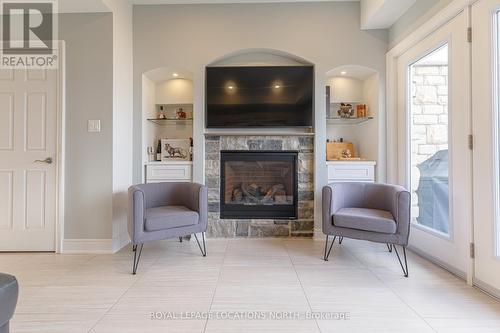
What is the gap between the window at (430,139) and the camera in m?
2.46

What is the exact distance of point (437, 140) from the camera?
257 centimetres

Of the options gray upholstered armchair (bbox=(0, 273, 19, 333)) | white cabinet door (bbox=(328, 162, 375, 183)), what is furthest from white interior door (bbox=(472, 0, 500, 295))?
gray upholstered armchair (bbox=(0, 273, 19, 333))

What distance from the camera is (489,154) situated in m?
1.93

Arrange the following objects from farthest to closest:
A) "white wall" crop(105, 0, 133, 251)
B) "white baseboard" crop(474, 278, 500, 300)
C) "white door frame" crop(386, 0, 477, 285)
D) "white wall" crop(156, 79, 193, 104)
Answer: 1. "white wall" crop(156, 79, 193, 104)
2. "white wall" crop(105, 0, 133, 251)
3. "white door frame" crop(386, 0, 477, 285)
4. "white baseboard" crop(474, 278, 500, 300)

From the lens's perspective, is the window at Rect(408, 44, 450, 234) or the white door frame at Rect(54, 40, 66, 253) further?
the white door frame at Rect(54, 40, 66, 253)

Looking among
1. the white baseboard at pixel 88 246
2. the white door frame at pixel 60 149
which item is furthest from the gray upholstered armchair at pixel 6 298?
the white door frame at pixel 60 149

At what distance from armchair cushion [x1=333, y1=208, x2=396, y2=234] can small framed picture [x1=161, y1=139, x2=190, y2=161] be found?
1.99 metres

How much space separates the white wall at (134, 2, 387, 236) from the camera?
10.8ft

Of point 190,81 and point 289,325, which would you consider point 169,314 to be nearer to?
point 289,325

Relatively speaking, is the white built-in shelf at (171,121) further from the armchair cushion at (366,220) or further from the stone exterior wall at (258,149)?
the armchair cushion at (366,220)

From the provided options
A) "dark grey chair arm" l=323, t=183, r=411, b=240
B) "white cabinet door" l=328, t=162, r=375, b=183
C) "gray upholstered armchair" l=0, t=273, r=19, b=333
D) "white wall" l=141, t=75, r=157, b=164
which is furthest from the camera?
"white wall" l=141, t=75, r=157, b=164

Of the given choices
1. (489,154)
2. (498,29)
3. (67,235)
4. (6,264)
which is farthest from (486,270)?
(6,264)

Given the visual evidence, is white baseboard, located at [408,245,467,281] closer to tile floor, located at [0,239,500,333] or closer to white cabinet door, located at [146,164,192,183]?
tile floor, located at [0,239,500,333]

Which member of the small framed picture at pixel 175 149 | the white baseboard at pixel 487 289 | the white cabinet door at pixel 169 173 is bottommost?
the white baseboard at pixel 487 289
